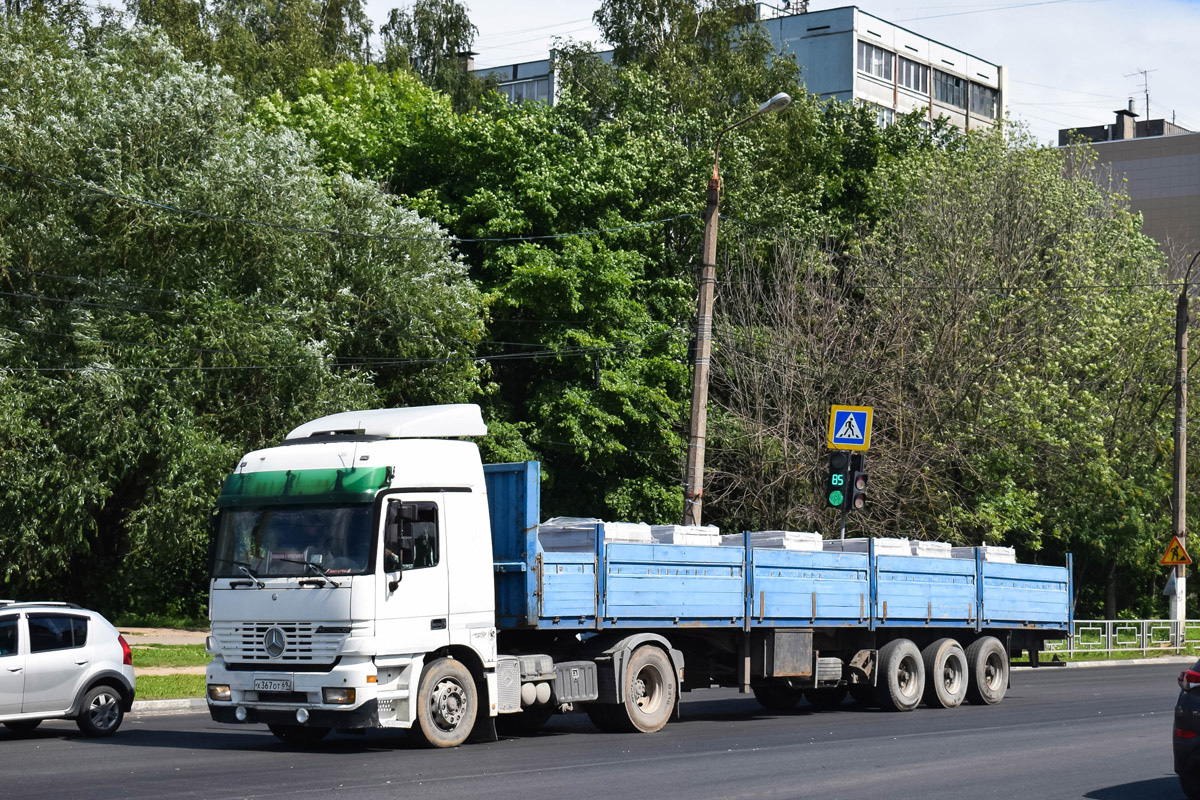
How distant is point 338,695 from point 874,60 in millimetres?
65841

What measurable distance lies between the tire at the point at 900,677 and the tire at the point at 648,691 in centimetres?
433

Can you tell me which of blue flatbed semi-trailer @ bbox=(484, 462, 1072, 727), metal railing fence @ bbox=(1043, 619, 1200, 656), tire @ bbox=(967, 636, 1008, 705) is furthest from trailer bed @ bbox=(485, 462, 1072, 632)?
metal railing fence @ bbox=(1043, 619, 1200, 656)

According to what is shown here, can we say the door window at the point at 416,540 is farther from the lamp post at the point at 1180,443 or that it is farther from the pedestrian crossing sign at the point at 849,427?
the lamp post at the point at 1180,443

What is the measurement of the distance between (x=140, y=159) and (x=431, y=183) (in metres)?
12.8

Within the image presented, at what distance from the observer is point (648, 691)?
51.7 ft

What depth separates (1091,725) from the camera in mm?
16812

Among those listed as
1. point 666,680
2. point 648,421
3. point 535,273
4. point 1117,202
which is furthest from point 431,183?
point 666,680

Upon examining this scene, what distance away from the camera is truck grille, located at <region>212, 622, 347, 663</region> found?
12.8m

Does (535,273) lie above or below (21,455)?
above

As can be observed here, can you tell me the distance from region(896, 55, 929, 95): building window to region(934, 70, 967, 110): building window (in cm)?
143

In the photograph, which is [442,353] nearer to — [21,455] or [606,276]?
[606,276]

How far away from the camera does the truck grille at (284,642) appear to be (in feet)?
42.0

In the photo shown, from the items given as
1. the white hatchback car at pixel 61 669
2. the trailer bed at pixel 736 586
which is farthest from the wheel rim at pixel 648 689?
the white hatchback car at pixel 61 669

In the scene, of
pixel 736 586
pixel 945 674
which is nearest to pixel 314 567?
pixel 736 586
